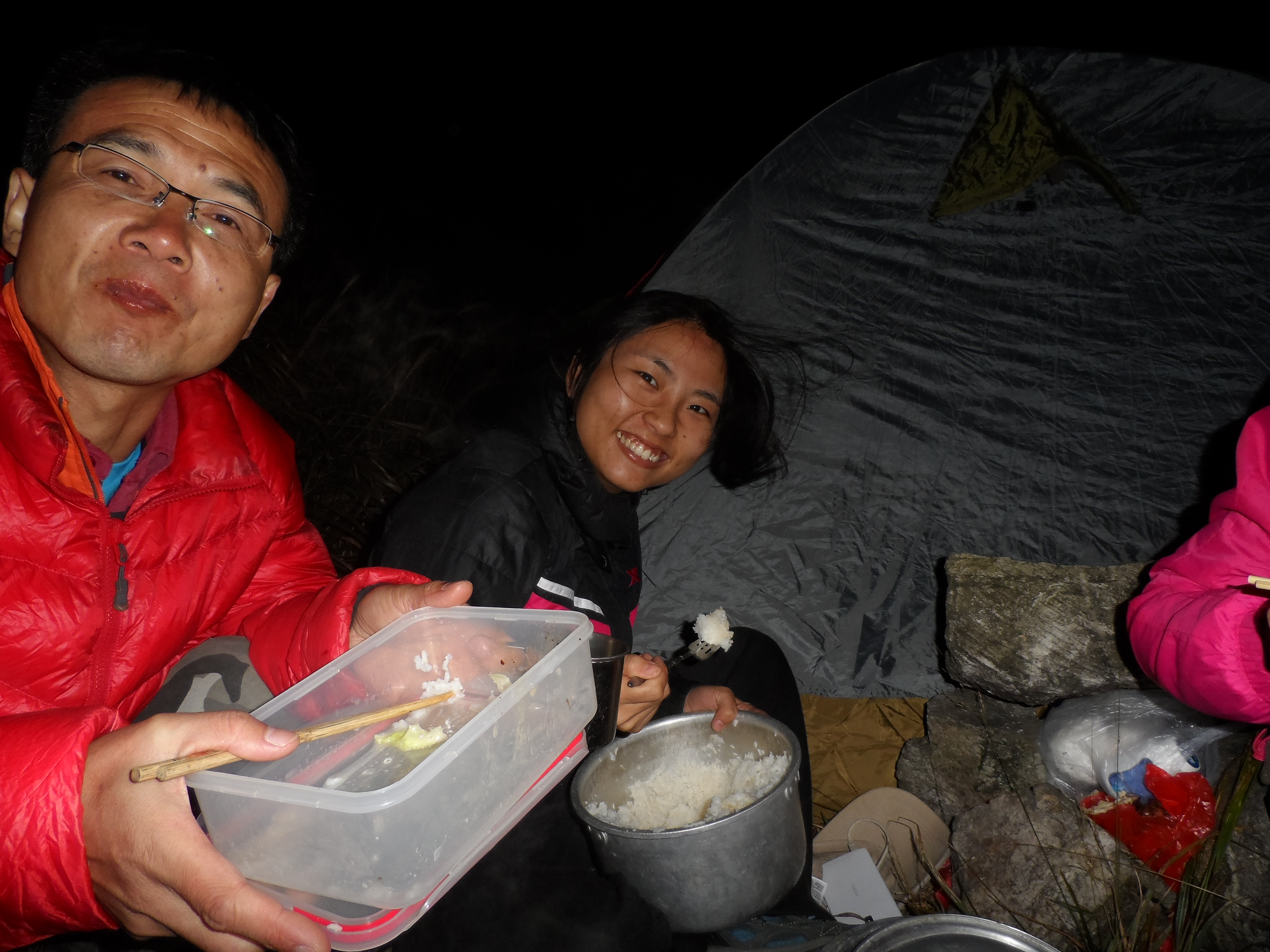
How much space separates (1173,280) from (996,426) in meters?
0.69

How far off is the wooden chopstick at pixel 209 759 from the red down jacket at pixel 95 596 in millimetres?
181

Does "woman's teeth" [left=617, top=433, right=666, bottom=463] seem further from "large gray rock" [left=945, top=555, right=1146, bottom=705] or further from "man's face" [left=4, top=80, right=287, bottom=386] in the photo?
"large gray rock" [left=945, top=555, right=1146, bottom=705]

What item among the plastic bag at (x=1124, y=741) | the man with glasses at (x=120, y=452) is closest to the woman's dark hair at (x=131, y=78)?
the man with glasses at (x=120, y=452)

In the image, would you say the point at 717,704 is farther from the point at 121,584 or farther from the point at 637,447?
the point at 121,584

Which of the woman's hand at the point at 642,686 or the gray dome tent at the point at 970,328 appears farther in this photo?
the gray dome tent at the point at 970,328

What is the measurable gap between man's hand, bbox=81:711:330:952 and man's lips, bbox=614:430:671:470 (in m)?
1.33

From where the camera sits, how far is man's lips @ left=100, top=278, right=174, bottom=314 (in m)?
1.32

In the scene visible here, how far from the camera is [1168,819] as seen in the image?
2.03 m

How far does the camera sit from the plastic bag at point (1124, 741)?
2098mm

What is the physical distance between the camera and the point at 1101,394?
260cm

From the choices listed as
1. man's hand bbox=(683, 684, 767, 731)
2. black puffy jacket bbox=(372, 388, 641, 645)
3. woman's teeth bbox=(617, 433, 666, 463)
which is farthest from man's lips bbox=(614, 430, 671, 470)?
man's hand bbox=(683, 684, 767, 731)

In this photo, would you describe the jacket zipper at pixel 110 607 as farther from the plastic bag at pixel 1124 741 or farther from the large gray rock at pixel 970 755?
the plastic bag at pixel 1124 741

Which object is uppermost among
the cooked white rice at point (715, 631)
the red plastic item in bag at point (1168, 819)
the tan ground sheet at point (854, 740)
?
the cooked white rice at point (715, 631)

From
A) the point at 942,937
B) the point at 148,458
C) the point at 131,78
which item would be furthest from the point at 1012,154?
the point at 148,458
